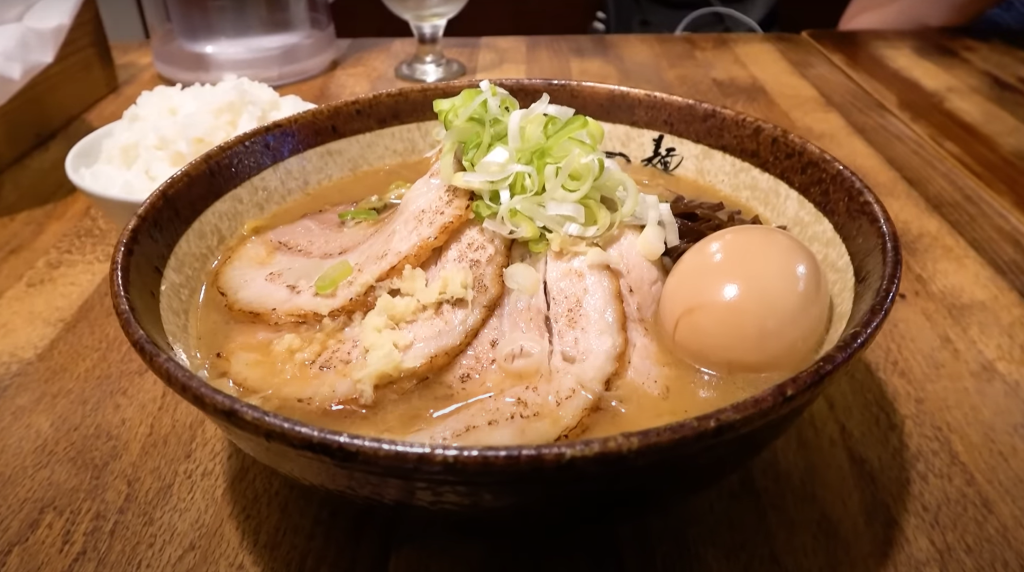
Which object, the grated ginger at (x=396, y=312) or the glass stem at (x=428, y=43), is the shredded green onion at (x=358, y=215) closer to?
the grated ginger at (x=396, y=312)

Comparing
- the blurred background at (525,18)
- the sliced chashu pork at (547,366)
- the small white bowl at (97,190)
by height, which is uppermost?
the sliced chashu pork at (547,366)

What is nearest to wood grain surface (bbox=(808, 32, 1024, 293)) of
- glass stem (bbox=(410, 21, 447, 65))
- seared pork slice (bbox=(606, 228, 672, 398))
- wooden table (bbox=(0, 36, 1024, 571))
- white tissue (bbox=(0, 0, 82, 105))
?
wooden table (bbox=(0, 36, 1024, 571))

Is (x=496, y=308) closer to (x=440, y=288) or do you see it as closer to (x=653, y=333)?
(x=440, y=288)

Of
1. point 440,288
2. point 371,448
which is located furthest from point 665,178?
point 371,448

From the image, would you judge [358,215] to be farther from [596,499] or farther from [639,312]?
[596,499]

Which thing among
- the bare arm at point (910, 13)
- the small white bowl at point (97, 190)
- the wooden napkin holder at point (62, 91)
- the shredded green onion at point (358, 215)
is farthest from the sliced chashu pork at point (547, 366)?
the bare arm at point (910, 13)

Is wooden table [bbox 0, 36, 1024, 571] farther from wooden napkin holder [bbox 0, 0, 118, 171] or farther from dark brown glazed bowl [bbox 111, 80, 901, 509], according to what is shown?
wooden napkin holder [bbox 0, 0, 118, 171]

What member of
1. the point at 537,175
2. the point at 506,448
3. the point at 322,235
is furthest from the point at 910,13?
the point at 506,448
